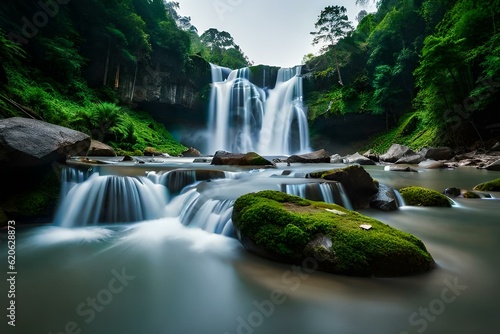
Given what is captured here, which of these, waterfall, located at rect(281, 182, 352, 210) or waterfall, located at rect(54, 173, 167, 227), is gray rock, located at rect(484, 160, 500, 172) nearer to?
waterfall, located at rect(281, 182, 352, 210)

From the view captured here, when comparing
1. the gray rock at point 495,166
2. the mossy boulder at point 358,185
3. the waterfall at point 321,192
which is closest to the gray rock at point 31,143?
the waterfall at point 321,192

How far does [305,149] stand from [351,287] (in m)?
24.8

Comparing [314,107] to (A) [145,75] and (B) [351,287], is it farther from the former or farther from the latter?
(B) [351,287]

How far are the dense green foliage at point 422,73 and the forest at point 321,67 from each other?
0.06 m

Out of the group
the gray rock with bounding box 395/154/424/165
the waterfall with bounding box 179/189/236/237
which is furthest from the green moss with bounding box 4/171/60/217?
the gray rock with bounding box 395/154/424/165

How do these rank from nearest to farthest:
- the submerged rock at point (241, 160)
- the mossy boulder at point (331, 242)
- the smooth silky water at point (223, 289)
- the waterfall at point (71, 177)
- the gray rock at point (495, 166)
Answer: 1. the smooth silky water at point (223, 289)
2. the mossy boulder at point (331, 242)
3. the waterfall at point (71, 177)
4. the gray rock at point (495, 166)
5. the submerged rock at point (241, 160)

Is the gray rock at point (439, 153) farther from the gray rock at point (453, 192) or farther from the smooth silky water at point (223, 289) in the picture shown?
the smooth silky water at point (223, 289)

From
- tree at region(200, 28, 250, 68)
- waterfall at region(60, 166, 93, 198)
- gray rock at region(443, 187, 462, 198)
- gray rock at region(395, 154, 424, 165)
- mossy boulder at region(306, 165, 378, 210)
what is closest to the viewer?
waterfall at region(60, 166, 93, 198)

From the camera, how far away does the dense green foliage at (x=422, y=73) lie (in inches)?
518

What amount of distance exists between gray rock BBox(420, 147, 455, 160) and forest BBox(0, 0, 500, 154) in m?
1.58

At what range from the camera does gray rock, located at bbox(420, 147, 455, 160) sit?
45.9 feet

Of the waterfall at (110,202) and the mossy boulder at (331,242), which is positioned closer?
the mossy boulder at (331,242)

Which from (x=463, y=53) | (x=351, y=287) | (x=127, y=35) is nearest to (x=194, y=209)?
(x=351, y=287)

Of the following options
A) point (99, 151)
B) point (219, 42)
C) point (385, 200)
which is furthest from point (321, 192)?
point (219, 42)
